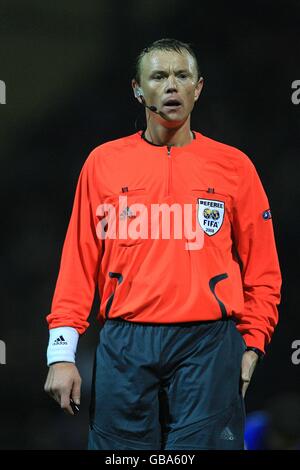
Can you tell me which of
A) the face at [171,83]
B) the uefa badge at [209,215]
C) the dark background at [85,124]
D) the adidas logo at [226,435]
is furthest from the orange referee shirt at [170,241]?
the dark background at [85,124]

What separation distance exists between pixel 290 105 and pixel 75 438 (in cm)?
216

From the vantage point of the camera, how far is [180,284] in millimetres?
2836

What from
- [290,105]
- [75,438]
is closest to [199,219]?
[290,105]

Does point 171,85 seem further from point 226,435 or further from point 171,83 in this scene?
point 226,435

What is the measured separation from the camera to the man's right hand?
287 centimetres

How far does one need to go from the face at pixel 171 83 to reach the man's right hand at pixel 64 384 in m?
0.86

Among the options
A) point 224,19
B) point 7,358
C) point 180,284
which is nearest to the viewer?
point 180,284

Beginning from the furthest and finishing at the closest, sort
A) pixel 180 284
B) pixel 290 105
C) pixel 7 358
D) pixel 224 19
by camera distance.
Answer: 1. pixel 7 358
2. pixel 224 19
3. pixel 290 105
4. pixel 180 284

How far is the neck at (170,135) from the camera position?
9.98 feet

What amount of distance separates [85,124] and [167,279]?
1764 mm

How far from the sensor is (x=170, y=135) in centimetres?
304

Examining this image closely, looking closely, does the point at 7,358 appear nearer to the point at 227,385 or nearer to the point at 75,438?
the point at 75,438

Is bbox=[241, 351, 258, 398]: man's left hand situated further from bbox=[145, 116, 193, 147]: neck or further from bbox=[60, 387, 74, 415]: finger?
bbox=[145, 116, 193, 147]: neck

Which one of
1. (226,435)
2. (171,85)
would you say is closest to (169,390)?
(226,435)
